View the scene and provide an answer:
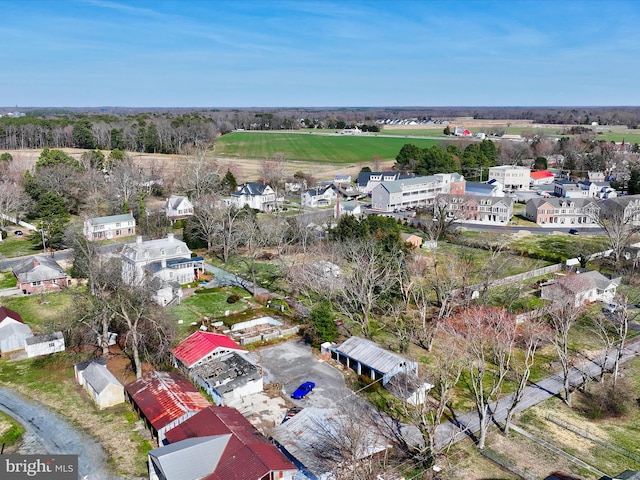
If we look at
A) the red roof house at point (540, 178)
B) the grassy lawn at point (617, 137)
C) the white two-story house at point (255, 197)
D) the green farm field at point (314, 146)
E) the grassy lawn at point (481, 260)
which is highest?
the grassy lawn at point (617, 137)

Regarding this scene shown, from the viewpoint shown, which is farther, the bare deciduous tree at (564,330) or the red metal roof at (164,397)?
the bare deciduous tree at (564,330)

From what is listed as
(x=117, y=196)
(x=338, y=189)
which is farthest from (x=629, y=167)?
(x=117, y=196)

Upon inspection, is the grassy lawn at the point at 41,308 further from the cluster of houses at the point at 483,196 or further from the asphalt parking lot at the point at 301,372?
the cluster of houses at the point at 483,196

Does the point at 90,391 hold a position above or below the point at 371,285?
below

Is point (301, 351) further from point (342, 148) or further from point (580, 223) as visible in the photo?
point (342, 148)

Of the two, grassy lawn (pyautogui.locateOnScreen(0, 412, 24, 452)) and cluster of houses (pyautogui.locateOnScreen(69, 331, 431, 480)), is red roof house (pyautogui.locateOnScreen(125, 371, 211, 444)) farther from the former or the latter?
grassy lawn (pyautogui.locateOnScreen(0, 412, 24, 452))

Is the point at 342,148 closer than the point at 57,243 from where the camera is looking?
No

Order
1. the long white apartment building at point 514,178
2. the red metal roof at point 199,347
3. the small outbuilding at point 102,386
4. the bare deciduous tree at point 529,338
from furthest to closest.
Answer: the long white apartment building at point 514,178 → the bare deciduous tree at point 529,338 → the red metal roof at point 199,347 → the small outbuilding at point 102,386

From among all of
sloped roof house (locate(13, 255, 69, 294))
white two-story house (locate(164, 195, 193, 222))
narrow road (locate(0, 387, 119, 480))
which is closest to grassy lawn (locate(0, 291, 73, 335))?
sloped roof house (locate(13, 255, 69, 294))

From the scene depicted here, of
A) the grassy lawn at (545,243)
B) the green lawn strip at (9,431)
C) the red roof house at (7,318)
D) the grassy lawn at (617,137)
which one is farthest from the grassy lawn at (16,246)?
the grassy lawn at (617,137)
